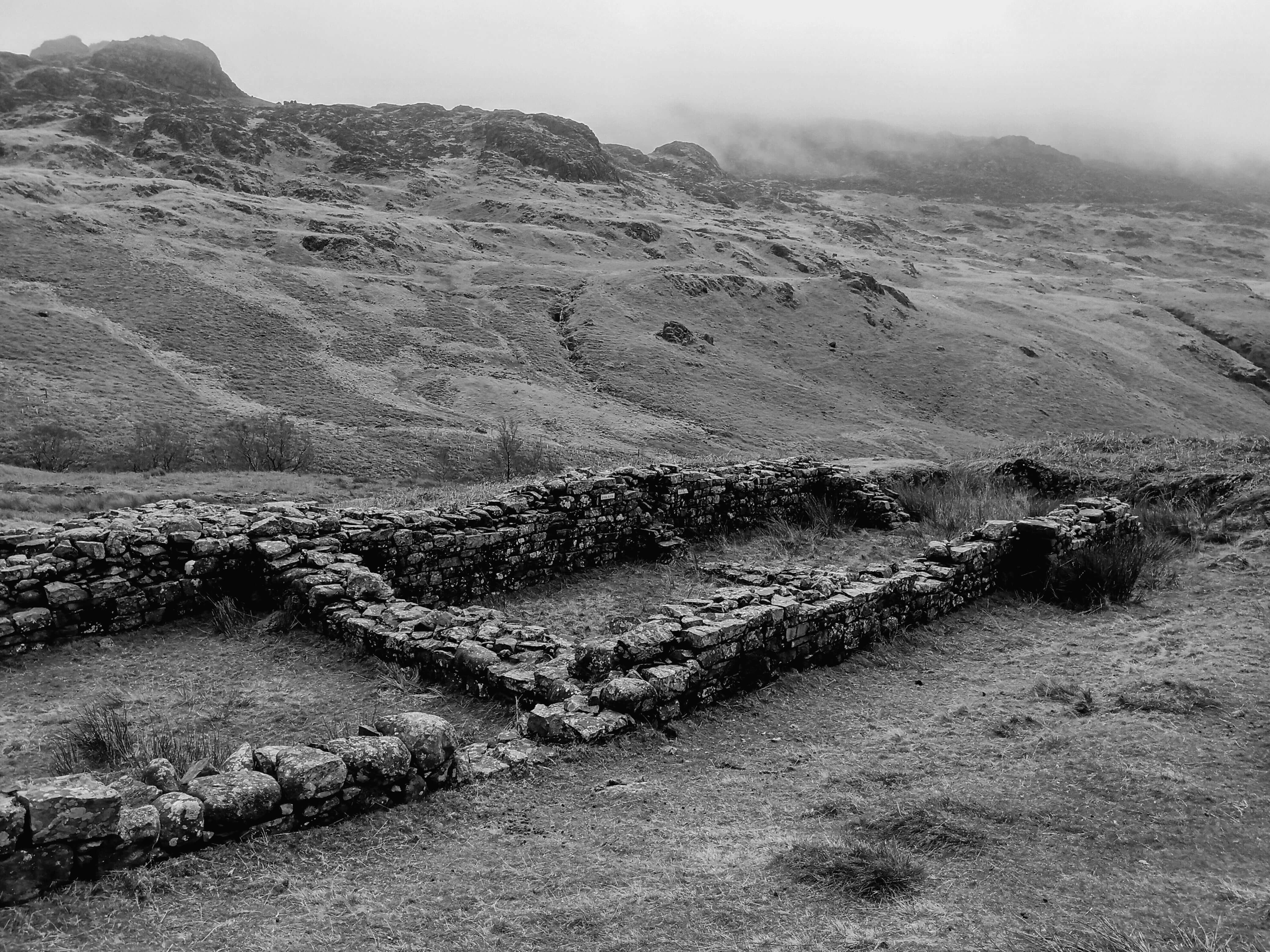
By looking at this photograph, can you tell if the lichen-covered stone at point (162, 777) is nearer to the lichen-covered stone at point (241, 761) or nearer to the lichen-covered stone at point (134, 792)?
the lichen-covered stone at point (134, 792)

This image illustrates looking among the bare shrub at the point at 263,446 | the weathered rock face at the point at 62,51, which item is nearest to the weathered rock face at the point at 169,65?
the weathered rock face at the point at 62,51

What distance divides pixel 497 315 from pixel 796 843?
210ft

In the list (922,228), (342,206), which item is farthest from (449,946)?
(922,228)

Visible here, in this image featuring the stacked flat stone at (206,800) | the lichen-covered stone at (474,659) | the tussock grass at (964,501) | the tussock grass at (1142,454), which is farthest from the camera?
the tussock grass at (1142,454)

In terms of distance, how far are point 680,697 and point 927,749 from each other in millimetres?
2266

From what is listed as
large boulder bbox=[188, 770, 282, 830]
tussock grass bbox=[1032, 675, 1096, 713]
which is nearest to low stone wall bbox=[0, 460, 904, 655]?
large boulder bbox=[188, 770, 282, 830]

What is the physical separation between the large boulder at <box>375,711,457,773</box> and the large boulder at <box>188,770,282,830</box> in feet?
3.10

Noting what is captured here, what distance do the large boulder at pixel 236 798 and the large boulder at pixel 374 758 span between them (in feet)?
1.61

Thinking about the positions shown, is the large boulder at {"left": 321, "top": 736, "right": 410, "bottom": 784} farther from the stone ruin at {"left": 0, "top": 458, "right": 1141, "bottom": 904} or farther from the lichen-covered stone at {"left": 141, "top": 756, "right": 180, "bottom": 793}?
the lichen-covered stone at {"left": 141, "top": 756, "right": 180, "bottom": 793}

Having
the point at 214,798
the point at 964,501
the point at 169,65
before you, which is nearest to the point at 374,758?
the point at 214,798

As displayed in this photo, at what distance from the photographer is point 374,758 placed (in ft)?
18.3

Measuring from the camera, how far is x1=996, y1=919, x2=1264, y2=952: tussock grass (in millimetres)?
3938

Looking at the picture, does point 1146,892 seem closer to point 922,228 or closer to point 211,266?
point 211,266

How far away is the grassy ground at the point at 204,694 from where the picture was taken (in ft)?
23.6
